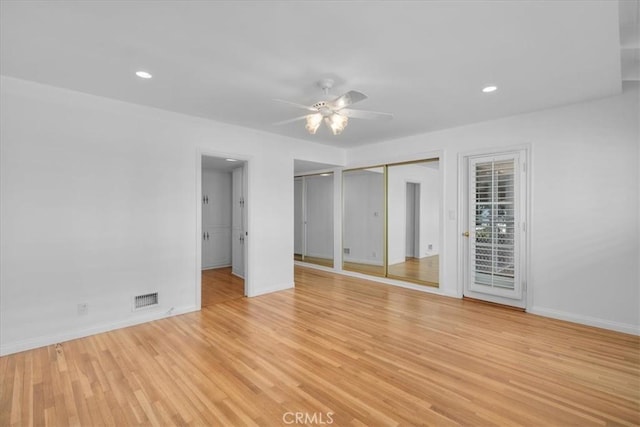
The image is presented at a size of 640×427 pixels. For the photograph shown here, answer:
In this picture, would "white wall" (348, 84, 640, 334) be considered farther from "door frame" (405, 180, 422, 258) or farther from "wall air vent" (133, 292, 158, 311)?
"wall air vent" (133, 292, 158, 311)

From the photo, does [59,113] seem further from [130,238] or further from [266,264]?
[266,264]

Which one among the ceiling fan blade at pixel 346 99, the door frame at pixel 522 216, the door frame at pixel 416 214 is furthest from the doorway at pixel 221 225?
the door frame at pixel 416 214

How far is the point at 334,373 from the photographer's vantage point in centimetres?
246

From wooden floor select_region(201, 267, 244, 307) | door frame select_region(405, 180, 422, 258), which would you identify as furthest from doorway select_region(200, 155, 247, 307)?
door frame select_region(405, 180, 422, 258)

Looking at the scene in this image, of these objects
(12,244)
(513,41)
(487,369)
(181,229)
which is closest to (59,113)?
(12,244)

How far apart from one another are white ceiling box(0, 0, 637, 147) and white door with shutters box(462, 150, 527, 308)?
986 millimetres

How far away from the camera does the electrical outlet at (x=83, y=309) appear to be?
3.18 metres

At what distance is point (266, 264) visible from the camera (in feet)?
16.2

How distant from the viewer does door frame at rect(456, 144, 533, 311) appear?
394 centimetres

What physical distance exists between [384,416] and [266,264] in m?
3.30

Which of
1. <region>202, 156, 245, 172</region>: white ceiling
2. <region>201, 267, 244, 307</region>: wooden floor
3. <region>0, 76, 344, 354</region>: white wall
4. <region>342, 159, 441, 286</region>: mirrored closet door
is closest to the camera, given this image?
<region>0, 76, 344, 354</region>: white wall

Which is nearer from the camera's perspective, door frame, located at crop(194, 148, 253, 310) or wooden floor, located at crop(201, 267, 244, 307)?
door frame, located at crop(194, 148, 253, 310)

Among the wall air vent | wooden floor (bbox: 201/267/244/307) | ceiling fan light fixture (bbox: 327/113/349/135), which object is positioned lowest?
wooden floor (bbox: 201/267/244/307)

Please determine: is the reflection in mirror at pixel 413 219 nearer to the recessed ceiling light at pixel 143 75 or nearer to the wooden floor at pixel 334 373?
the wooden floor at pixel 334 373
